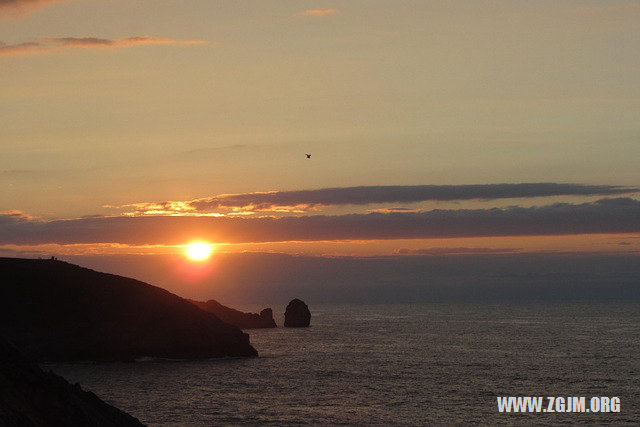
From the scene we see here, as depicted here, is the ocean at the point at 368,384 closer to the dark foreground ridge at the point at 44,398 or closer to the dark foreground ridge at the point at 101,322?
the dark foreground ridge at the point at 101,322

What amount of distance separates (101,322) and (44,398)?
8680 centimetres

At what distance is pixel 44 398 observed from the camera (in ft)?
186

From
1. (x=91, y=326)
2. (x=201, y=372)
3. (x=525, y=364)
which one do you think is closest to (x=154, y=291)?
(x=91, y=326)

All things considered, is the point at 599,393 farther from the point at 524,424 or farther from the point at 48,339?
the point at 48,339

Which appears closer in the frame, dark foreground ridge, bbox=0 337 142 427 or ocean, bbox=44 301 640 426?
dark foreground ridge, bbox=0 337 142 427

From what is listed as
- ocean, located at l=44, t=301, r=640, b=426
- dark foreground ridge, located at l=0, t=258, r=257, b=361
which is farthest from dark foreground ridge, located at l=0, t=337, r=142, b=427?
dark foreground ridge, located at l=0, t=258, r=257, b=361

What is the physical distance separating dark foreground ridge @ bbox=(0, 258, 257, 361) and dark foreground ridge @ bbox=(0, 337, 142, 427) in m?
77.9

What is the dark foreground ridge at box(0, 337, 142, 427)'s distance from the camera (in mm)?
54750

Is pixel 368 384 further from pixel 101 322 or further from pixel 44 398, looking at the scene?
pixel 44 398

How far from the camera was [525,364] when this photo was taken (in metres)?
136

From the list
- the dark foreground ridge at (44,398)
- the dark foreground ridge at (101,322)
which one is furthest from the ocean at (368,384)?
the dark foreground ridge at (44,398)

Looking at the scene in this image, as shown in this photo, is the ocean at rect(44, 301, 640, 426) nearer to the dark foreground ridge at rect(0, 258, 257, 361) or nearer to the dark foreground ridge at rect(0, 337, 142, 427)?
the dark foreground ridge at rect(0, 258, 257, 361)

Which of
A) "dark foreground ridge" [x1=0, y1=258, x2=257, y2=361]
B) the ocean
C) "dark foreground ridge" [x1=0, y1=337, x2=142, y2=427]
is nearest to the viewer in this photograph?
"dark foreground ridge" [x1=0, y1=337, x2=142, y2=427]

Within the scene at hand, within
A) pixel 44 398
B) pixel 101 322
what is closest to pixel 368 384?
pixel 101 322
